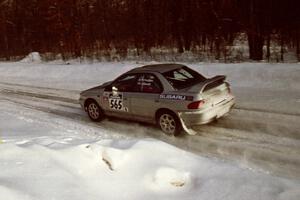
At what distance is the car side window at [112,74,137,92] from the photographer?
30.9 feet

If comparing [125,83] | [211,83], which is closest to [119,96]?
[125,83]

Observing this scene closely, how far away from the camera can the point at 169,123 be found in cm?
879

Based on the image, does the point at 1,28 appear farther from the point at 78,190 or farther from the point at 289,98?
the point at 78,190

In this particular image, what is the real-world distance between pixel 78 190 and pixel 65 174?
16.1 inches

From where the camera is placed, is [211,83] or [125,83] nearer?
[211,83]

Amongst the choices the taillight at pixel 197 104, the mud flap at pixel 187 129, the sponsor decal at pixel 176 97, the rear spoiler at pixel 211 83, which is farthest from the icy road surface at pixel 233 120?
the rear spoiler at pixel 211 83

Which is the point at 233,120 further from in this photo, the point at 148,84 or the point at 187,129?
the point at 148,84

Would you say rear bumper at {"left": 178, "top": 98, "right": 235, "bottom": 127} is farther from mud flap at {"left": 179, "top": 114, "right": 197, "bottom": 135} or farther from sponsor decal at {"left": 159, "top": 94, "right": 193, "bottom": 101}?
sponsor decal at {"left": 159, "top": 94, "right": 193, "bottom": 101}

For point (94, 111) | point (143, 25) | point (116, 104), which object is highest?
point (143, 25)

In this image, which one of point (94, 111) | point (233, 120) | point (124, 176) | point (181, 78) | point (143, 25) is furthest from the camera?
point (143, 25)

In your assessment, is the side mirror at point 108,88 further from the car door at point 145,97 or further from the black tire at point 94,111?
the car door at point 145,97

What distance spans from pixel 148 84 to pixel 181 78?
0.80m

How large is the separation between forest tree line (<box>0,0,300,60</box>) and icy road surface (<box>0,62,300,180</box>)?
480 centimetres

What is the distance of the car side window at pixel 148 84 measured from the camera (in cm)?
885
